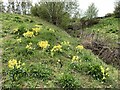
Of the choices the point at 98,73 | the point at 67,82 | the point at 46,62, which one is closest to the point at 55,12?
the point at 46,62

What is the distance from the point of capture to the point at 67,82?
849cm

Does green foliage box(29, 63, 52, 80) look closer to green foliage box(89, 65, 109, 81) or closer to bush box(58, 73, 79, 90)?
bush box(58, 73, 79, 90)


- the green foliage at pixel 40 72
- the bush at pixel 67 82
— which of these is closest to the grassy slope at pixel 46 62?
the green foliage at pixel 40 72

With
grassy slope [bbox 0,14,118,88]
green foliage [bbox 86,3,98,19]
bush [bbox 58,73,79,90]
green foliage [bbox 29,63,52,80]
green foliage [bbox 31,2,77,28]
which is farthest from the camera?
green foliage [bbox 86,3,98,19]

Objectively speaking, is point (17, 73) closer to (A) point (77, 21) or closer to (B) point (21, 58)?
(B) point (21, 58)

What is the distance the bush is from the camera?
27.6ft

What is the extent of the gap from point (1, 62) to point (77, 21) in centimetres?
2655

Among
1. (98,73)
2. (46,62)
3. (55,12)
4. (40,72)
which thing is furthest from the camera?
(55,12)

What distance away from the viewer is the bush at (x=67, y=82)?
8.41 meters

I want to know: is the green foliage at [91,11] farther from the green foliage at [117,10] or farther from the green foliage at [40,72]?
the green foliage at [40,72]

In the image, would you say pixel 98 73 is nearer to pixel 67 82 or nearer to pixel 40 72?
pixel 67 82

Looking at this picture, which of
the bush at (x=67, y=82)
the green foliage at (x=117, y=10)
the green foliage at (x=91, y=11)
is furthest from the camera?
the green foliage at (x=91, y=11)

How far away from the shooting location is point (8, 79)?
28.2 feet

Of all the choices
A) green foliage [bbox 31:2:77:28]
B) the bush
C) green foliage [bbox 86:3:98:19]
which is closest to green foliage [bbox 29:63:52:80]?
the bush
